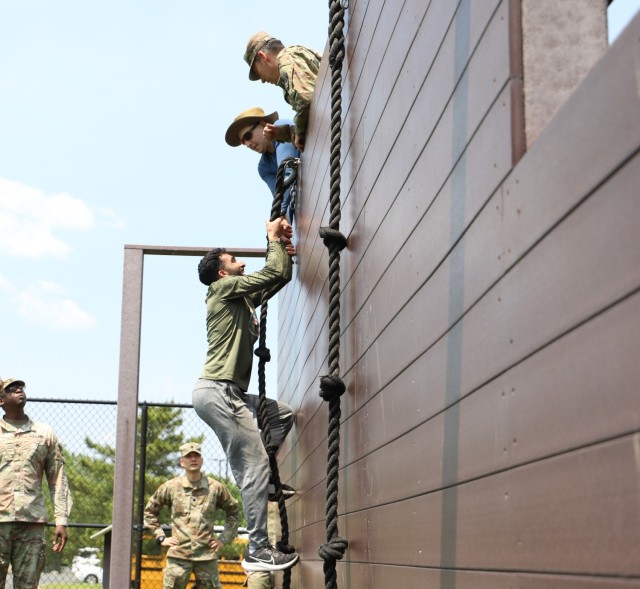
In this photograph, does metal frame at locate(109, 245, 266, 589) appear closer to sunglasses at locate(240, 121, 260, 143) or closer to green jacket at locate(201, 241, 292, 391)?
sunglasses at locate(240, 121, 260, 143)

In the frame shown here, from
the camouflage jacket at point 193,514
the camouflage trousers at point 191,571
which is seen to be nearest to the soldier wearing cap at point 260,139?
the camouflage jacket at point 193,514

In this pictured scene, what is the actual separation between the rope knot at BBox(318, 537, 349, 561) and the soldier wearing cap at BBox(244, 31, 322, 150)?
2.51 m

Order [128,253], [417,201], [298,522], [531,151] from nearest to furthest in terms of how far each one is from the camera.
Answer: [531,151] → [417,201] → [298,522] → [128,253]

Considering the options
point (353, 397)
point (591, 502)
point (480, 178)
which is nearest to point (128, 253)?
point (353, 397)

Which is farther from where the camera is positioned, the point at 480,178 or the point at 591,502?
the point at 480,178

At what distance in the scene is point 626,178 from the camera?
4.23 ft

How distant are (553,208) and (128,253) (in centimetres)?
660

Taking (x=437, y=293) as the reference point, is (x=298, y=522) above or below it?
below

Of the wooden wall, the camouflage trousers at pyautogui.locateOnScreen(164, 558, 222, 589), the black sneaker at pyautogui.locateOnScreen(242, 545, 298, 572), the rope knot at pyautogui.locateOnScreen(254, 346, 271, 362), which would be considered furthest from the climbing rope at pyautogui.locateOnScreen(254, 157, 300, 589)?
the camouflage trousers at pyautogui.locateOnScreen(164, 558, 222, 589)

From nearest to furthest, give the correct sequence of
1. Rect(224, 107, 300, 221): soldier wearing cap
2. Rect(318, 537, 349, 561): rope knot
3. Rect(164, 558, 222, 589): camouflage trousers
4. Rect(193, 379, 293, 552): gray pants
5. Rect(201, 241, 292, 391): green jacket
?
Rect(318, 537, 349, 561): rope knot, Rect(193, 379, 293, 552): gray pants, Rect(201, 241, 292, 391): green jacket, Rect(224, 107, 300, 221): soldier wearing cap, Rect(164, 558, 222, 589): camouflage trousers

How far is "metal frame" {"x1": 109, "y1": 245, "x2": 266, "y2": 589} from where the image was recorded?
24.0 ft

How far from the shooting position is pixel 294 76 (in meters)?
5.34

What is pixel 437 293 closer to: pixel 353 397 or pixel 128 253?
pixel 353 397

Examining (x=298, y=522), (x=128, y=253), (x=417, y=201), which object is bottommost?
(x=298, y=522)
